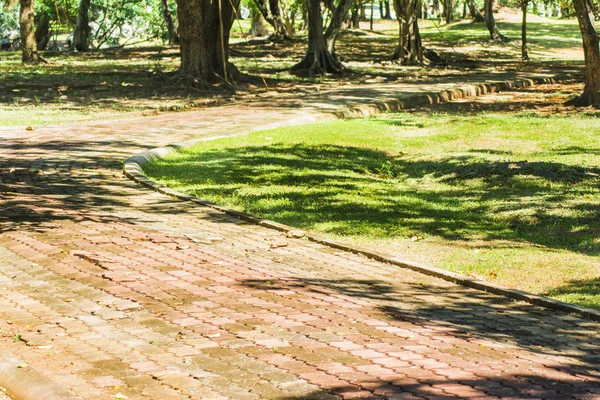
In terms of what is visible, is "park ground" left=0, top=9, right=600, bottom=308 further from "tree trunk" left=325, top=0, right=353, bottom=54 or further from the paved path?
"tree trunk" left=325, top=0, right=353, bottom=54

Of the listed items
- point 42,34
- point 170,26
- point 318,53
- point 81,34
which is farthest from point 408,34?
point 42,34

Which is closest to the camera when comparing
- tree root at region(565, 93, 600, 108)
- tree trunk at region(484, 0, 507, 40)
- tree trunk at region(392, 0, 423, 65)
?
tree root at region(565, 93, 600, 108)

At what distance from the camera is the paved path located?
5.52 metres

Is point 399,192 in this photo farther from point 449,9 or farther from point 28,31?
point 449,9

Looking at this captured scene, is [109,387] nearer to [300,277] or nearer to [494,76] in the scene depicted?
[300,277]

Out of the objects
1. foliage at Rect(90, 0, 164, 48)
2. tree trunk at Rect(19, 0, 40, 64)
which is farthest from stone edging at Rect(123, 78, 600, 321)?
foliage at Rect(90, 0, 164, 48)

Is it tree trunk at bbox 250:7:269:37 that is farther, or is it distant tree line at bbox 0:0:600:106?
tree trunk at bbox 250:7:269:37

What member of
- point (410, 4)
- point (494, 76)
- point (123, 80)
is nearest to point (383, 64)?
→ point (410, 4)

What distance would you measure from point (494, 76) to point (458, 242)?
21.7 m

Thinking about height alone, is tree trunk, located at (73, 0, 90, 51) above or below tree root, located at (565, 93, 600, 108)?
above

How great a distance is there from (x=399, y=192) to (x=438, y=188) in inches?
30.3

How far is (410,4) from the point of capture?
116 ft

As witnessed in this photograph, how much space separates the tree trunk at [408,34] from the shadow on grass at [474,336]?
28485 millimetres

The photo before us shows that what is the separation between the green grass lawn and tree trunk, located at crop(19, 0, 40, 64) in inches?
734
